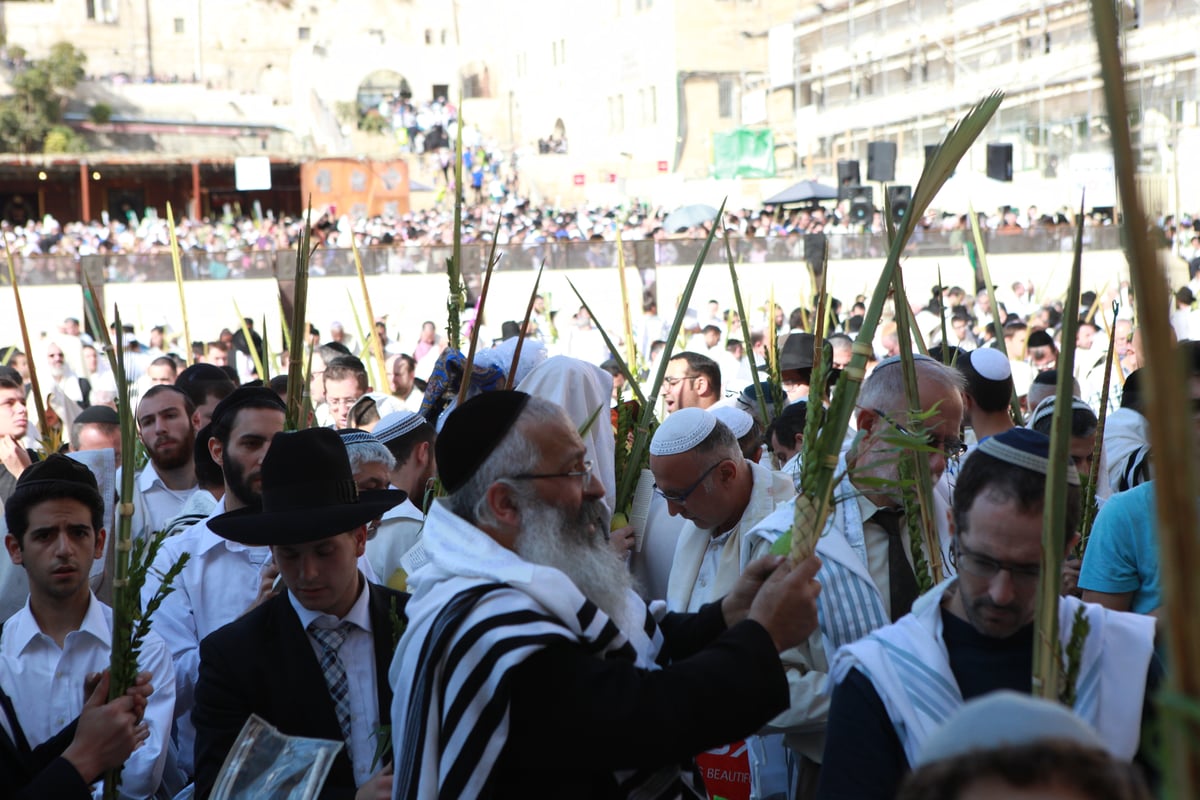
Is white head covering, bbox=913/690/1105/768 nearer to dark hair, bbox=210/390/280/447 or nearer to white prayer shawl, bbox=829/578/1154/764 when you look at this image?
white prayer shawl, bbox=829/578/1154/764

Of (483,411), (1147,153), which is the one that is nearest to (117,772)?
(483,411)

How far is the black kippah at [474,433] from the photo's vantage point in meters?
2.27

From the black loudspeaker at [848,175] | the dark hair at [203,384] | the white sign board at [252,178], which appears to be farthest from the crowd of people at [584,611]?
the black loudspeaker at [848,175]

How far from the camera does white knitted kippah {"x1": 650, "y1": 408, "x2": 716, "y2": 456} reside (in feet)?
11.8

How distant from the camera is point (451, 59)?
7038 cm

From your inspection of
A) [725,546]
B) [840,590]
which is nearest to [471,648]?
[840,590]

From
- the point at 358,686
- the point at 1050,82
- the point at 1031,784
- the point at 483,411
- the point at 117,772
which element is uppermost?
the point at 1050,82

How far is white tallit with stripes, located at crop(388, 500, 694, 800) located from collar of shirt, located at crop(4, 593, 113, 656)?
1370 millimetres

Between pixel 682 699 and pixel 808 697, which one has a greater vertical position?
pixel 682 699

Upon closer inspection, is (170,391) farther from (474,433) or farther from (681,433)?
(474,433)

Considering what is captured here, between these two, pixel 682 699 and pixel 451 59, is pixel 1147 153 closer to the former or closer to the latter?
pixel 682 699

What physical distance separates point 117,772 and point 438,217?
34.0 m

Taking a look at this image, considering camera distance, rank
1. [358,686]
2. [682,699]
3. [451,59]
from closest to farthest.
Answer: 1. [682,699]
2. [358,686]
3. [451,59]

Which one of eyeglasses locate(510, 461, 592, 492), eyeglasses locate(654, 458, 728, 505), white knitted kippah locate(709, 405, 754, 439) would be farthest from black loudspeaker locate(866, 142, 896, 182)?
eyeglasses locate(510, 461, 592, 492)
